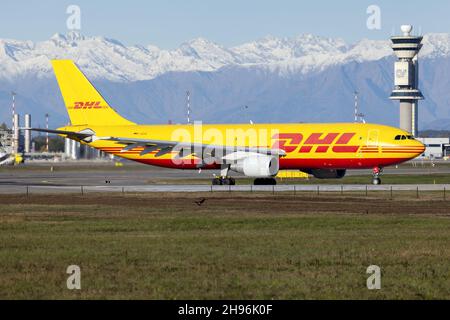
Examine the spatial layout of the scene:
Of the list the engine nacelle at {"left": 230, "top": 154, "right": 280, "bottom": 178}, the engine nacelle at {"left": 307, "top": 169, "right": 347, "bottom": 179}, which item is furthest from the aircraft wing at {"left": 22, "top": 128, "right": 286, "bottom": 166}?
the engine nacelle at {"left": 307, "top": 169, "right": 347, "bottom": 179}

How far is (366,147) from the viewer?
74750 millimetres

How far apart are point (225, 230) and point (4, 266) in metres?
12.9

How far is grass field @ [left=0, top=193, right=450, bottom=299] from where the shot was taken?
82.9 ft

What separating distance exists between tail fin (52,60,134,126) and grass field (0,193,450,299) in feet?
99.4

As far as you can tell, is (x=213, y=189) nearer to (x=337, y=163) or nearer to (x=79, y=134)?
(x=337, y=163)

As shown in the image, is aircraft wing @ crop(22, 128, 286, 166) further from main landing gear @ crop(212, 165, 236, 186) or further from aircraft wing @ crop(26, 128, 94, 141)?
main landing gear @ crop(212, 165, 236, 186)

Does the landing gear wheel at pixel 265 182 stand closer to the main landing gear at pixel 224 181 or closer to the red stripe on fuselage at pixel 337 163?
the red stripe on fuselage at pixel 337 163

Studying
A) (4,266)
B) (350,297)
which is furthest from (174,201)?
(350,297)

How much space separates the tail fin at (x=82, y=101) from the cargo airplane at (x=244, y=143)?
3.3 inches

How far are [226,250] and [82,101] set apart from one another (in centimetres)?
5475

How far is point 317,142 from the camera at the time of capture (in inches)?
2955

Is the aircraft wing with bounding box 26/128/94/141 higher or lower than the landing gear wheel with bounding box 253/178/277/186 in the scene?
higher
